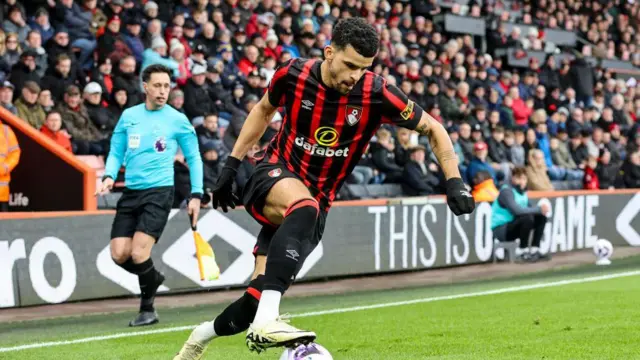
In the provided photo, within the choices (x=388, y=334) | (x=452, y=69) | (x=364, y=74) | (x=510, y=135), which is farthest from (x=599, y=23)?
(x=364, y=74)

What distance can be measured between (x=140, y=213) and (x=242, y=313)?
3797 millimetres

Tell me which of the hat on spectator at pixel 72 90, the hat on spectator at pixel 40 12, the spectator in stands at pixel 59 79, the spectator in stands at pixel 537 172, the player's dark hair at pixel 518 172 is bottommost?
the spectator in stands at pixel 537 172

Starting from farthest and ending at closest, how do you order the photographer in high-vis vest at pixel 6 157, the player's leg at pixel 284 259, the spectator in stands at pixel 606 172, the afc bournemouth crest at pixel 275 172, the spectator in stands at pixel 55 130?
the spectator in stands at pixel 606 172
the spectator in stands at pixel 55 130
the photographer in high-vis vest at pixel 6 157
the afc bournemouth crest at pixel 275 172
the player's leg at pixel 284 259

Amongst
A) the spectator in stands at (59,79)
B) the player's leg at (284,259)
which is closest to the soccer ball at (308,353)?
the player's leg at (284,259)

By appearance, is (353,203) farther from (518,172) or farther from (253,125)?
(253,125)

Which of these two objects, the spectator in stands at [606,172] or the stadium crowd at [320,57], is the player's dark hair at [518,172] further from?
the spectator in stands at [606,172]

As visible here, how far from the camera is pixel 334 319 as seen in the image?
10164 millimetres

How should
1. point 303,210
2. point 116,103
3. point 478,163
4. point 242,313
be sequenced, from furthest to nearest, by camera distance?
point 478,163 < point 116,103 < point 242,313 < point 303,210

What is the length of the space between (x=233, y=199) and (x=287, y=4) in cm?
1466

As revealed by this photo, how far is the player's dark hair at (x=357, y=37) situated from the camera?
5988 millimetres

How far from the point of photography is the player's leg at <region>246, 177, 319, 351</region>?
221 inches

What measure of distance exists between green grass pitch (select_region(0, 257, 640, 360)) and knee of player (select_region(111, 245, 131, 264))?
2.03 ft

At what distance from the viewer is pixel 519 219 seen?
1691 centimetres

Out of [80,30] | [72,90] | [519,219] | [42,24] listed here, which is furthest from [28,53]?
[519,219]
